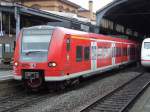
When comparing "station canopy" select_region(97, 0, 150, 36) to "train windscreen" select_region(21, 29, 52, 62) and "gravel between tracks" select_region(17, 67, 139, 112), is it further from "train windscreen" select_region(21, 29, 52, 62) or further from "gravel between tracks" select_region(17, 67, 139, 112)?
"train windscreen" select_region(21, 29, 52, 62)

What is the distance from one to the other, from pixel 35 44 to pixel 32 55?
0.48 meters

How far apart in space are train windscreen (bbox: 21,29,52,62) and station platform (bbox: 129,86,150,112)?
400 centimetres

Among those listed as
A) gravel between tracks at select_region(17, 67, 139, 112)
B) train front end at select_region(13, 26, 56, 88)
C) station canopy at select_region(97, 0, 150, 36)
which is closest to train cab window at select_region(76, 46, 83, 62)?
gravel between tracks at select_region(17, 67, 139, 112)

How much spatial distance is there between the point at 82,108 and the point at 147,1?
29776 mm

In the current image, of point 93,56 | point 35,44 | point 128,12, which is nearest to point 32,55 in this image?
point 35,44

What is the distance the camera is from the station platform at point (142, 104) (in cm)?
1316

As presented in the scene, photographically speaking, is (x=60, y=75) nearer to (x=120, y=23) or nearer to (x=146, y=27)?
(x=120, y=23)

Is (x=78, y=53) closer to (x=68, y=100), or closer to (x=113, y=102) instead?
(x=68, y=100)

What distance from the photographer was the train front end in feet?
53.8

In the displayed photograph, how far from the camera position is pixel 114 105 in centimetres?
1420

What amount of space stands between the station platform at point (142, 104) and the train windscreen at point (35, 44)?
400 centimetres

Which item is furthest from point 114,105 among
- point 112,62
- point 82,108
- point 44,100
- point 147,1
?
point 147,1

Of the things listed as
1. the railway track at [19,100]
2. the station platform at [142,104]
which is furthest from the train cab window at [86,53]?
the station platform at [142,104]

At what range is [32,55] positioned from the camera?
16688 millimetres
